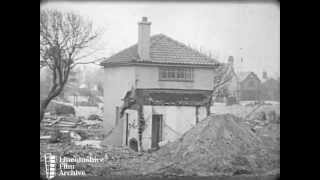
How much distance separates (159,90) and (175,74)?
274 mm

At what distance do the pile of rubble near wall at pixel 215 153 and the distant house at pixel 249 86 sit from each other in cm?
30

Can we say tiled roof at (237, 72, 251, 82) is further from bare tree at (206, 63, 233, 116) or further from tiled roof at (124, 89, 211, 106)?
tiled roof at (124, 89, 211, 106)

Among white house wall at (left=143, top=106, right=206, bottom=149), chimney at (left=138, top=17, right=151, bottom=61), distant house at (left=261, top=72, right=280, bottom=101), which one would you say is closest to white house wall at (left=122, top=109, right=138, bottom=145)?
white house wall at (left=143, top=106, right=206, bottom=149)

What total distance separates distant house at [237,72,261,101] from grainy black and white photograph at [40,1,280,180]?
12mm

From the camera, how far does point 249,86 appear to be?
555 cm

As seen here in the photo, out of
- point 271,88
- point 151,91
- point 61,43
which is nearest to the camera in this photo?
point 61,43

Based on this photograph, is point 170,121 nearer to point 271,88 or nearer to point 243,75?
point 243,75

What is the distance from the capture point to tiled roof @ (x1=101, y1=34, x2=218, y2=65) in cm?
538

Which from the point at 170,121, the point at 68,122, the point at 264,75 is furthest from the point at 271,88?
the point at 68,122

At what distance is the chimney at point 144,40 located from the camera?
17.7 ft

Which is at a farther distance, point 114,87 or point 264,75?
point 264,75

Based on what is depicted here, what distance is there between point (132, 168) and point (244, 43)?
6.63ft
